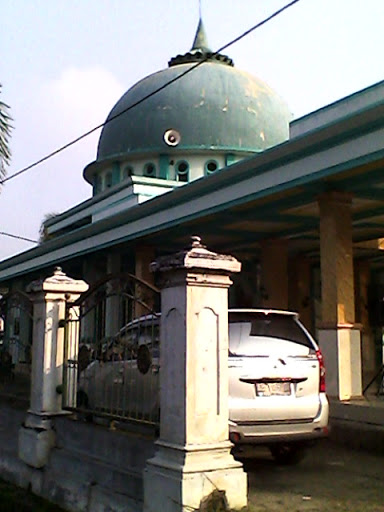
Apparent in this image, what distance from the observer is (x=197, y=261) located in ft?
18.1

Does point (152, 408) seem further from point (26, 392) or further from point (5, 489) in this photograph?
point (26, 392)

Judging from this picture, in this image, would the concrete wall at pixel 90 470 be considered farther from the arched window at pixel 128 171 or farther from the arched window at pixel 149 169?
the arched window at pixel 128 171

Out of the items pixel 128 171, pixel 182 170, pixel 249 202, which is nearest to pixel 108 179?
pixel 128 171

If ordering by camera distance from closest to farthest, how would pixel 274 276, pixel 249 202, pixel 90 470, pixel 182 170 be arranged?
pixel 90 470 < pixel 249 202 < pixel 274 276 < pixel 182 170

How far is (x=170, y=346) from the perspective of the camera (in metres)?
5.70

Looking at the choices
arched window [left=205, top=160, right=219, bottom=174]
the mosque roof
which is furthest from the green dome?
arched window [left=205, top=160, right=219, bottom=174]

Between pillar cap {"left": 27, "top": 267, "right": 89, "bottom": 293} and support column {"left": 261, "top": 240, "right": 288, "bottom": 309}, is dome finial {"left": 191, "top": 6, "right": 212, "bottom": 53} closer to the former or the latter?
support column {"left": 261, "top": 240, "right": 288, "bottom": 309}

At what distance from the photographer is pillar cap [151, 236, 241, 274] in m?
5.51

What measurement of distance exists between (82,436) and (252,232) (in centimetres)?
1032

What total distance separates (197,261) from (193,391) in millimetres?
989

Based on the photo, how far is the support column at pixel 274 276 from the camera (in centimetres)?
1714

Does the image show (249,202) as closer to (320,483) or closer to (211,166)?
(320,483)

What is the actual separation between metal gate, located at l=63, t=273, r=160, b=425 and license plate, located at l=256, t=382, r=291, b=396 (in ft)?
3.84

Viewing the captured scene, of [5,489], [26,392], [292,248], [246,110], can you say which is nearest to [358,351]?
[26,392]
